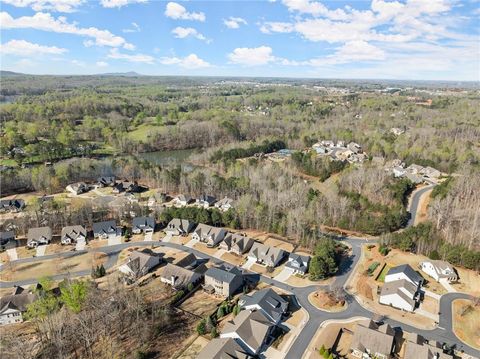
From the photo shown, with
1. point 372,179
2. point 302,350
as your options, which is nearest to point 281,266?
point 302,350

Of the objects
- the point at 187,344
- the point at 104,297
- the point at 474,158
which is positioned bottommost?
the point at 187,344

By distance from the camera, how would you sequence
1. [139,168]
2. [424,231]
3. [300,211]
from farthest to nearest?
[139,168]
[300,211]
[424,231]

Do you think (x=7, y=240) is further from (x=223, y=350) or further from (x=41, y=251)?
(x=223, y=350)

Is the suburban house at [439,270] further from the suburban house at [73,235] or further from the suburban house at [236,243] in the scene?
the suburban house at [73,235]

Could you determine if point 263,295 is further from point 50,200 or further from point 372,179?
point 50,200

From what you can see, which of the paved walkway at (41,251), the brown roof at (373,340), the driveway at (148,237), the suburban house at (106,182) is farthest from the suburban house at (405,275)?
the suburban house at (106,182)
